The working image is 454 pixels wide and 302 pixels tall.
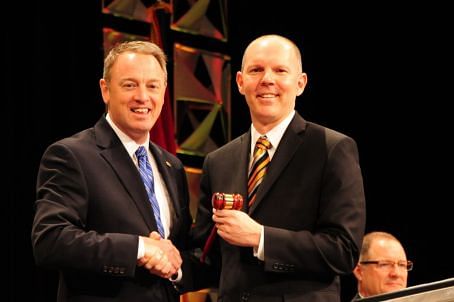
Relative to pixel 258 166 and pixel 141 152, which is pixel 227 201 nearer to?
pixel 258 166

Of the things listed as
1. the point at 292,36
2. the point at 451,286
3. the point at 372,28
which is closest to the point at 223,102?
the point at 292,36

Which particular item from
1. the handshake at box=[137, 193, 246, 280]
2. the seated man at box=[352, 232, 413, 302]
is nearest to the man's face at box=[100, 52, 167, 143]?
the handshake at box=[137, 193, 246, 280]

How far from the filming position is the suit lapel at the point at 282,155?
3244mm

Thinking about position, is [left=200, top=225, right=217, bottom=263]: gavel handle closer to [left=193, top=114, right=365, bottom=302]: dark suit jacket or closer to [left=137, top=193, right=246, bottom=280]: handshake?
[left=193, top=114, right=365, bottom=302]: dark suit jacket

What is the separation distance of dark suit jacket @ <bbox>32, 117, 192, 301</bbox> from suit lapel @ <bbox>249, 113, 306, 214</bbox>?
0.44 metres

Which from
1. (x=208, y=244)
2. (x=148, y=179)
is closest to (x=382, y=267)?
(x=208, y=244)

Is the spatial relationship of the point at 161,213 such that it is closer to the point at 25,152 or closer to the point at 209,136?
the point at 25,152

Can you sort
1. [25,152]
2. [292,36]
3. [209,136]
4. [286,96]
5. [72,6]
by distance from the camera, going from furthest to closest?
[292,36] < [209,136] < [72,6] < [25,152] < [286,96]

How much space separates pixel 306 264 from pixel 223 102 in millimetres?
3732

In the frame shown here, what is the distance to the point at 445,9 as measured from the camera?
6.95 m

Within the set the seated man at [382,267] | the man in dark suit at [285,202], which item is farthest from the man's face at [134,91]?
the seated man at [382,267]

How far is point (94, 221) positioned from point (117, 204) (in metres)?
0.11

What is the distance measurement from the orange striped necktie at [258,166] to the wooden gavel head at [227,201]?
0.65ft

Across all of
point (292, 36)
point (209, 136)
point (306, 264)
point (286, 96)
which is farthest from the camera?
point (292, 36)
